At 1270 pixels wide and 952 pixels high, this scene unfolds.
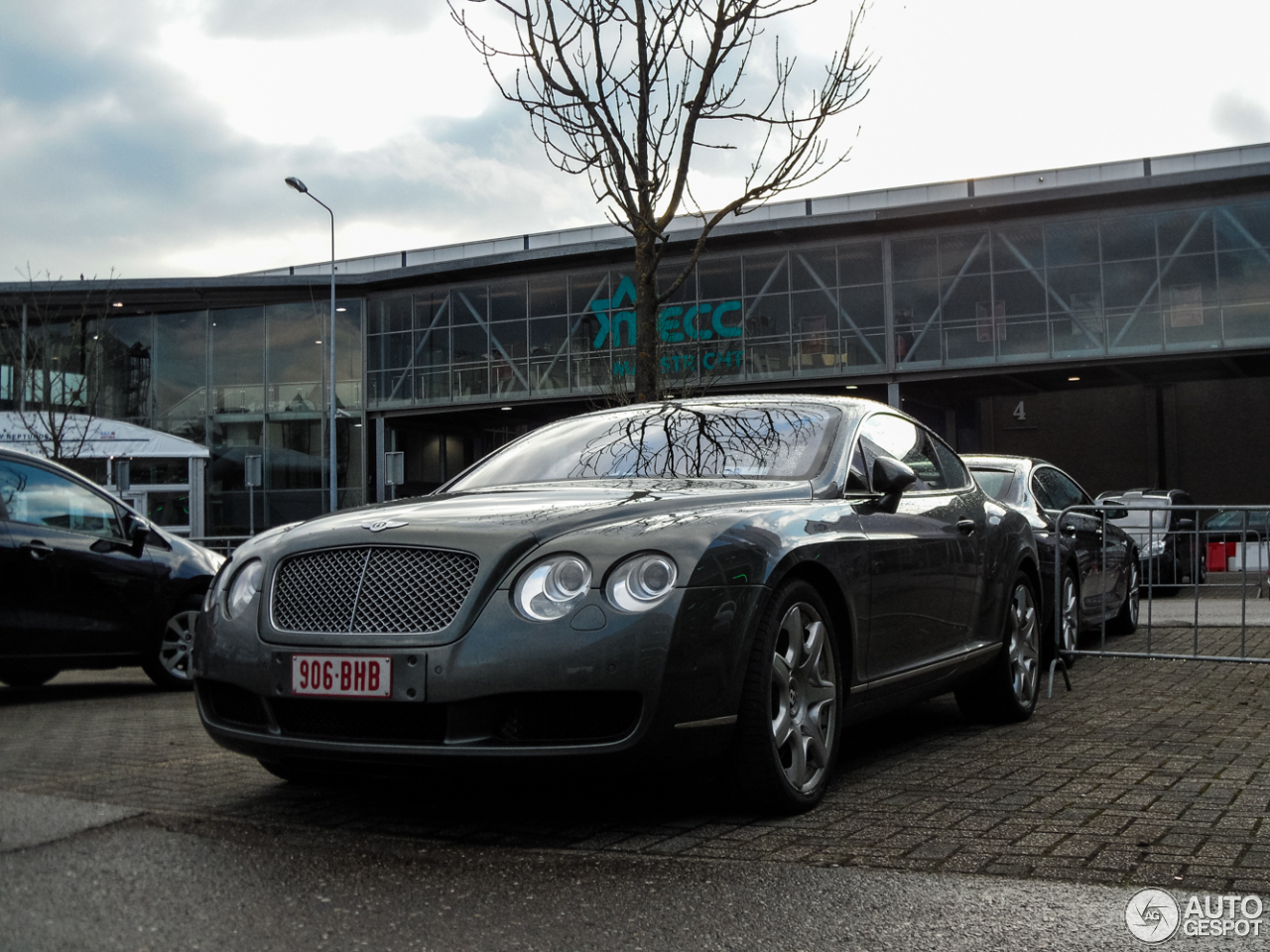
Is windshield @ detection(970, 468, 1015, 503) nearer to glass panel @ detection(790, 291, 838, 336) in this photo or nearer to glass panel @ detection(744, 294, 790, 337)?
glass panel @ detection(790, 291, 838, 336)

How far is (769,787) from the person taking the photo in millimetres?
4215

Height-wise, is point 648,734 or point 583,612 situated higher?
point 583,612

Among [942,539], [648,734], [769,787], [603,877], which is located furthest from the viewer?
[942,539]

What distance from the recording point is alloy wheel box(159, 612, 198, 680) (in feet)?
29.6

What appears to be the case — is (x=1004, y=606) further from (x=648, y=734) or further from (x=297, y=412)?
(x=297, y=412)

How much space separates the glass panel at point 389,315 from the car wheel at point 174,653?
3186 centimetres

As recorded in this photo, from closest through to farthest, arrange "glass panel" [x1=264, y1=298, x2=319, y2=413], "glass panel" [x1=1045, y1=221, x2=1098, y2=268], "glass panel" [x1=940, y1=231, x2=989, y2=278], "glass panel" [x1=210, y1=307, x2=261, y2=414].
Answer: "glass panel" [x1=1045, y1=221, x2=1098, y2=268]
"glass panel" [x1=940, y1=231, x2=989, y2=278]
"glass panel" [x1=264, y1=298, x2=319, y2=413]
"glass panel" [x1=210, y1=307, x2=261, y2=414]

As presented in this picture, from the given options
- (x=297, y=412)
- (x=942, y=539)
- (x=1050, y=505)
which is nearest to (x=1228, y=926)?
(x=942, y=539)

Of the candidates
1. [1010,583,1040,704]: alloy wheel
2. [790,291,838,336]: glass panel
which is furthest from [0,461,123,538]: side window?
[790,291,838,336]: glass panel

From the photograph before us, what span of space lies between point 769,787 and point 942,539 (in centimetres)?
193

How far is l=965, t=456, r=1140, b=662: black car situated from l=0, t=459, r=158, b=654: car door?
18.7ft

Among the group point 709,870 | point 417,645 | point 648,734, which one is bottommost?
point 709,870

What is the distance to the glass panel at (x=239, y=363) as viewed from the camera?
41.7 m

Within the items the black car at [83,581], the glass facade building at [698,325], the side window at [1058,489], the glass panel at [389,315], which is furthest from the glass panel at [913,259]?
the black car at [83,581]
